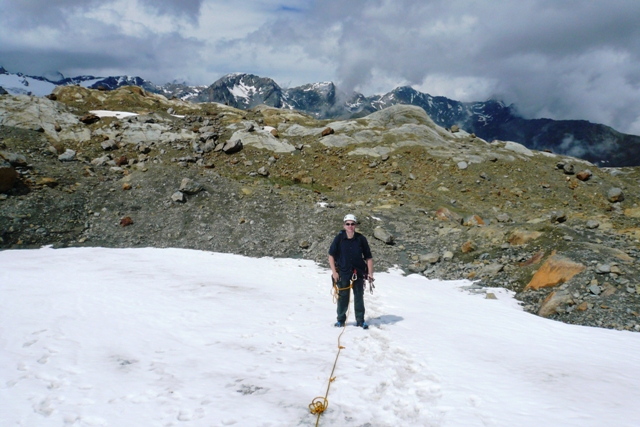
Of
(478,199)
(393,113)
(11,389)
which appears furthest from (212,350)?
(393,113)

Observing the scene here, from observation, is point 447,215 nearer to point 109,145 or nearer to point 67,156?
point 109,145

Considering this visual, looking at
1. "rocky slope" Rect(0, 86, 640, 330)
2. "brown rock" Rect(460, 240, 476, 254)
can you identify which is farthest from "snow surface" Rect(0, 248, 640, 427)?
"brown rock" Rect(460, 240, 476, 254)

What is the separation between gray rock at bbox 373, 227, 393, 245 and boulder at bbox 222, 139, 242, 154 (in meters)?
16.6

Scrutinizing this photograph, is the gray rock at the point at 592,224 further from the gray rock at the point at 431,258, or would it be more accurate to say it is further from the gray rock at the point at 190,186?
the gray rock at the point at 190,186

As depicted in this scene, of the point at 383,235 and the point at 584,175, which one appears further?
the point at 584,175

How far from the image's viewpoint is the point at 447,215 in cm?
2261

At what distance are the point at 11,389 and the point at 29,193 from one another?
20.1 metres

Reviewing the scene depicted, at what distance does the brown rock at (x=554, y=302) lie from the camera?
1145cm

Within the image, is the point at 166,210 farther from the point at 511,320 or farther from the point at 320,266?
the point at 511,320

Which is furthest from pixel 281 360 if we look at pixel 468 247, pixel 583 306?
pixel 468 247

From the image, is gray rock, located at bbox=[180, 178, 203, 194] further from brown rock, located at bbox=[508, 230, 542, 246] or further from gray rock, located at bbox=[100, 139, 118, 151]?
brown rock, located at bbox=[508, 230, 542, 246]

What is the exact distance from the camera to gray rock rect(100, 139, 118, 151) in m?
28.4

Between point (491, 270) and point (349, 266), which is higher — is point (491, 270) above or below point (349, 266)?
below

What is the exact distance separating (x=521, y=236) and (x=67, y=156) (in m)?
31.5
